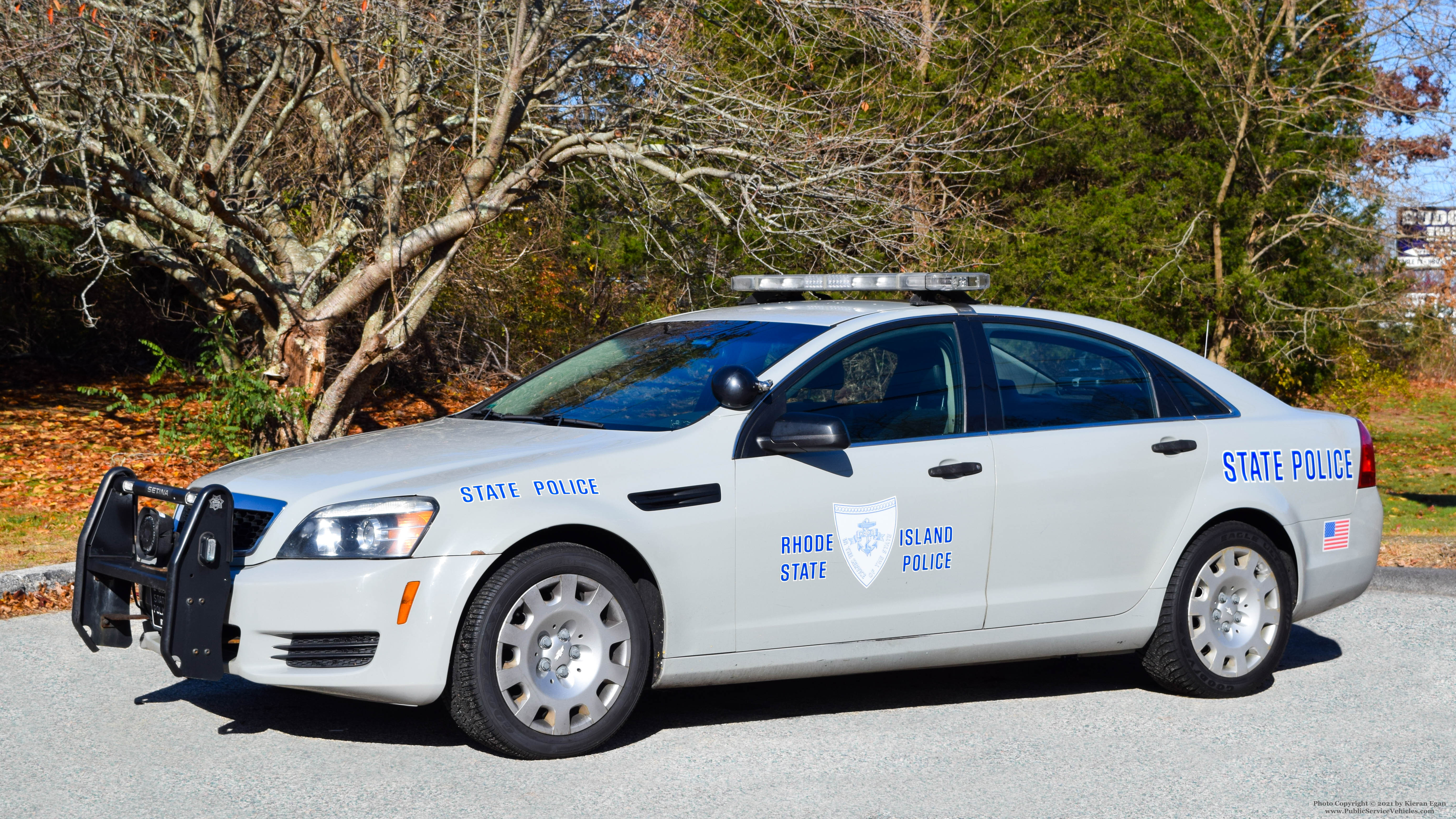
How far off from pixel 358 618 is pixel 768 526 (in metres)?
1.46

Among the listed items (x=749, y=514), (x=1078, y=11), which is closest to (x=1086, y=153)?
(x=1078, y=11)

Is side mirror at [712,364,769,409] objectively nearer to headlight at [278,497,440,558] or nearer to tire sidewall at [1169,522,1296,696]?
headlight at [278,497,440,558]

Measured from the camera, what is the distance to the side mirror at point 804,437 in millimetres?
5004

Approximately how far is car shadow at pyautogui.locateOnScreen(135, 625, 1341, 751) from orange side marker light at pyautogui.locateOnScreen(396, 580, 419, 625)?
27.3 inches

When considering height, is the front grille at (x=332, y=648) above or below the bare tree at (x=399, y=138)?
below

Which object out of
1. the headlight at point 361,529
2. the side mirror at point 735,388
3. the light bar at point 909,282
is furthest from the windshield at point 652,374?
the headlight at point 361,529

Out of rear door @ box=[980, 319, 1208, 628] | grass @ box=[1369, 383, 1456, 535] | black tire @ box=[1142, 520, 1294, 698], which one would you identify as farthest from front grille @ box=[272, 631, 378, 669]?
grass @ box=[1369, 383, 1456, 535]

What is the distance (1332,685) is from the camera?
6.22 meters

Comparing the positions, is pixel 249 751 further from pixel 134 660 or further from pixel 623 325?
pixel 623 325

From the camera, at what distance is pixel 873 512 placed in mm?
5270

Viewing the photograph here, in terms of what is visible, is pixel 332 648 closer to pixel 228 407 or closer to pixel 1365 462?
pixel 1365 462

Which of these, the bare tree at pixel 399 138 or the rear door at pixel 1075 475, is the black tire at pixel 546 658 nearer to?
the rear door at pixel 1075 475

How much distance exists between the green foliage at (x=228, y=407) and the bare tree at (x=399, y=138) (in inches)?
9.3

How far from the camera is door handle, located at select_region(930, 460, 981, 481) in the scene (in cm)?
538
